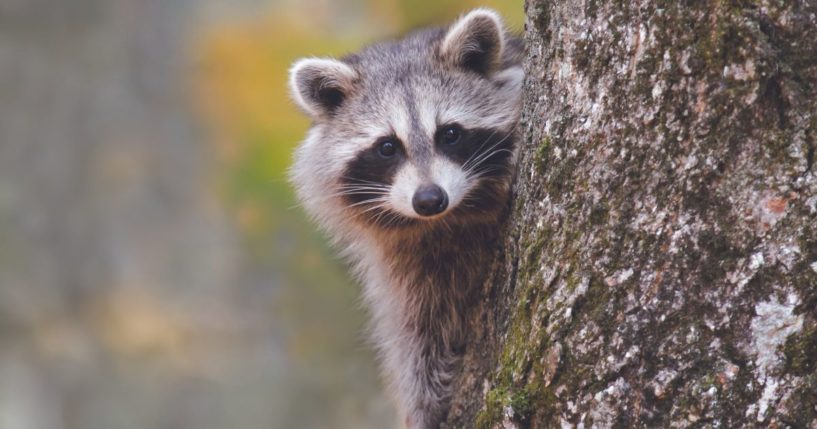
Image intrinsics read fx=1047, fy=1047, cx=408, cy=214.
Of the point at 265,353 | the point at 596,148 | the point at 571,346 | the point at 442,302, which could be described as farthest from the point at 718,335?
the point at 265,353

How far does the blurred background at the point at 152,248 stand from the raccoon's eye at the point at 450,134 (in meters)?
4.47

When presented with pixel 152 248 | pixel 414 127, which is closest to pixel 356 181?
pixel 414 127

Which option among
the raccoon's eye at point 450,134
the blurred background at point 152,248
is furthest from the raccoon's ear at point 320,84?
the blurred background at point 152,248

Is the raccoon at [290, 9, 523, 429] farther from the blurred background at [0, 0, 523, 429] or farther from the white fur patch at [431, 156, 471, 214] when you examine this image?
the blurred background at [0, 0, 523, 429]

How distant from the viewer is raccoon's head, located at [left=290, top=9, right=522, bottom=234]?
11.4ft

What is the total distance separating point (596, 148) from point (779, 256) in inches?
19.4

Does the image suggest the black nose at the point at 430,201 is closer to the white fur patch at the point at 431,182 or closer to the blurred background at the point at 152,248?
the white fur patch at the point at 431,182

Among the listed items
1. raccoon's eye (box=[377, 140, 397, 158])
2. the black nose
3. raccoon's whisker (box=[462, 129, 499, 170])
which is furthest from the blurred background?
the black nose

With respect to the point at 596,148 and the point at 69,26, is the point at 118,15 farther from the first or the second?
the point at 596,148

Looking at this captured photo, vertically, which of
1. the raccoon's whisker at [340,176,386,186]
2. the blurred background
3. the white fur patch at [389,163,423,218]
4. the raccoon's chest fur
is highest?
the white fur patch at [389,163,423,218]

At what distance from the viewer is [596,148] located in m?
2.37

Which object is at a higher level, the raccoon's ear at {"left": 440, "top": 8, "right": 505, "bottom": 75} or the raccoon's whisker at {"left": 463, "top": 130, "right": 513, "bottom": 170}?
the raccoon's ear at {"left": 440, "top": 8, "right": 505, "bottom": 75}

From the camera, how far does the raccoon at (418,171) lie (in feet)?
11.5

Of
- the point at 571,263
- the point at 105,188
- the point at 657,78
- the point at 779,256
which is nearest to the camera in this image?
the point at 779,256
